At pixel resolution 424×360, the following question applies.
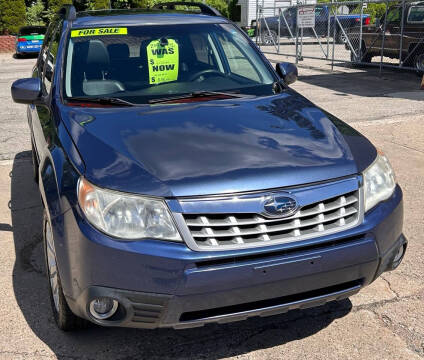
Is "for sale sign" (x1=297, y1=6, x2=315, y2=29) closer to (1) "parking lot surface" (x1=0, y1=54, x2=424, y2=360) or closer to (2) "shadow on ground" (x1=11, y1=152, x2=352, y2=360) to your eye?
(1) "parking lot surface" (x1=0, y1=54, x2=424, y2=360)

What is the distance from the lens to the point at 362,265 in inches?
110

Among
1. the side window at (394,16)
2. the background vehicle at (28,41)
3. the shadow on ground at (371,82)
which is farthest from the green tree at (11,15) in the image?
the side window at (394,16)

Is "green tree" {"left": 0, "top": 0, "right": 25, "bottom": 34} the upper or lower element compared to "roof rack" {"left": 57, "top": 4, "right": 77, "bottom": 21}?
lower

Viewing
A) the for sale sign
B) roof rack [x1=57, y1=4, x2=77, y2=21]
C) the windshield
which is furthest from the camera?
the for sale sign

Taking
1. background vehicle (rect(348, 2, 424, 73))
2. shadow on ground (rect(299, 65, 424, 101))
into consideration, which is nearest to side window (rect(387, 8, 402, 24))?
background vehicle (rect(348, 2, 424, 73))

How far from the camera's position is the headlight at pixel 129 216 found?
257 centimetres

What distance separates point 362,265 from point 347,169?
0.48m

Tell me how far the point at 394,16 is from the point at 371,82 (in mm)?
2552

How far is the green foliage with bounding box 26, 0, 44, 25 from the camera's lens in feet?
102

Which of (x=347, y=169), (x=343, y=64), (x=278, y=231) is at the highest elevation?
(x=347, y=169)

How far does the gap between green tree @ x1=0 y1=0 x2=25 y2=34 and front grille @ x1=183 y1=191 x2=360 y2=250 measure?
27.4m

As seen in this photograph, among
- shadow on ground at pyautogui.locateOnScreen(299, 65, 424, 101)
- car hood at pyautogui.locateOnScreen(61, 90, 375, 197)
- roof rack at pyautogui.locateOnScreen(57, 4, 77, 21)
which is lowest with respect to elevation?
shadow on ground at pyautogui.locateOnScreen(299, 65, 424, 101)

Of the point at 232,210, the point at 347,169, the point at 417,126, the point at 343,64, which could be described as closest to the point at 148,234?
the point at 232,210

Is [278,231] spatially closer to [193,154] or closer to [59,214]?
[193,154]
